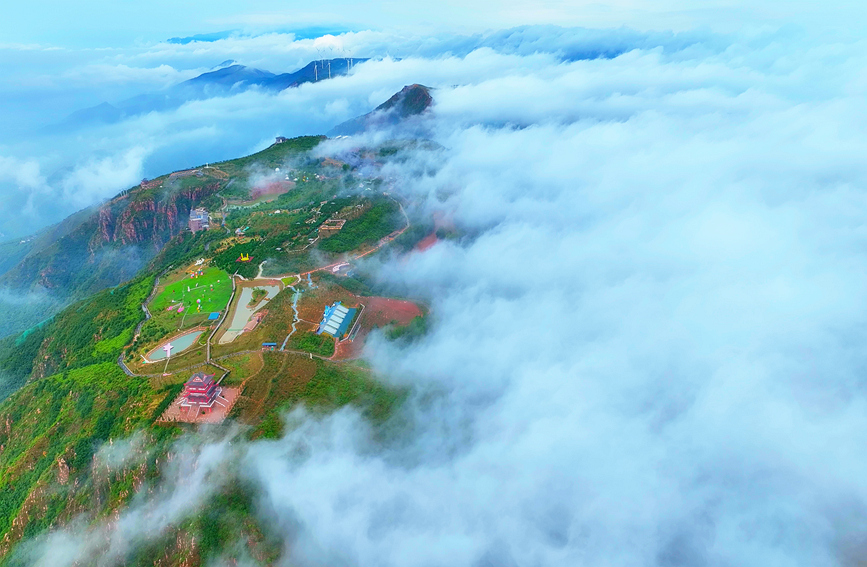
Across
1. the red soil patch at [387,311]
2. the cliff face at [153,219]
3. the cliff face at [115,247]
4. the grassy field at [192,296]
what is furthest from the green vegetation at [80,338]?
the cliff face at [153,219]

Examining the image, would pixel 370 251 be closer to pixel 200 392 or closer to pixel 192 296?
pixel 192 296

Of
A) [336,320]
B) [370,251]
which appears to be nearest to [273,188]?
[370,251]

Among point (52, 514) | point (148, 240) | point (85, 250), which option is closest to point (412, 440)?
point (52, 514)

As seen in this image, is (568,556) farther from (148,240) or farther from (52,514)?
(148,240)

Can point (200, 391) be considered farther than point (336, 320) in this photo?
No

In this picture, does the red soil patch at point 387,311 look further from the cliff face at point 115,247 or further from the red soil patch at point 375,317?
the cliff face at point 115,247

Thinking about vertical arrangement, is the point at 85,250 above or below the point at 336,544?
below
